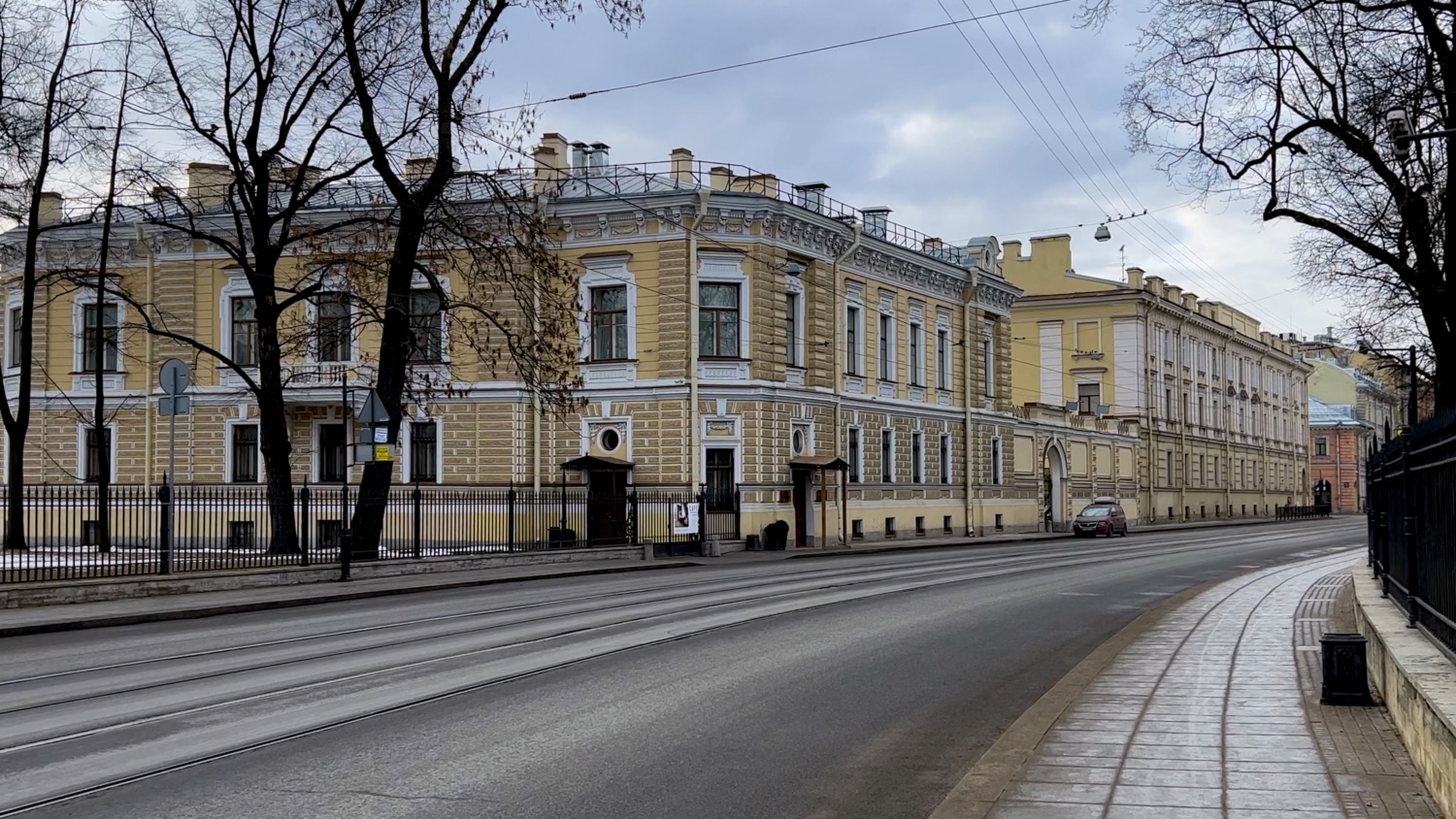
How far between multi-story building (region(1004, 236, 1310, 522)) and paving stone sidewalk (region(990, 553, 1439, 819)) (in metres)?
52.9

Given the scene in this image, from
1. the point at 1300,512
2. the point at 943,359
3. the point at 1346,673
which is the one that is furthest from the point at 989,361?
the point at 1300,512

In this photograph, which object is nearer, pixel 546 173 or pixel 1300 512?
pixel 546 173

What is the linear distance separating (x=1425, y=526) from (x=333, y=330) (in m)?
26.7

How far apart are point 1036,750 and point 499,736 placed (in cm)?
340

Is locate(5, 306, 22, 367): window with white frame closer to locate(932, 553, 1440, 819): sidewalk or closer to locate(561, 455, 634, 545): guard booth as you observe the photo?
locate(561, 455, 634, 545): guard booth

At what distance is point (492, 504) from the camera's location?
3378 cm

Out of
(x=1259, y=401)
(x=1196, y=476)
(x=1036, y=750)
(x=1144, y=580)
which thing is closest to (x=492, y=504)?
(x=1144, y=580)

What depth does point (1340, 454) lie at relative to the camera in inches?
4525

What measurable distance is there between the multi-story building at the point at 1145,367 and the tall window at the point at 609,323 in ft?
97.3

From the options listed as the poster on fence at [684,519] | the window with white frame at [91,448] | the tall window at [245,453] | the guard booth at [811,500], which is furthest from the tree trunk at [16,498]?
the guard booth at [811,500]

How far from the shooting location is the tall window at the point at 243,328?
141 feet

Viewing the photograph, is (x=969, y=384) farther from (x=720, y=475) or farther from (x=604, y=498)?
(x=604, y=498)

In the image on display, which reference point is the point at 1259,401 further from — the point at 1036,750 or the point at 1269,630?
the point at 1036,750

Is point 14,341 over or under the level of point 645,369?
over
